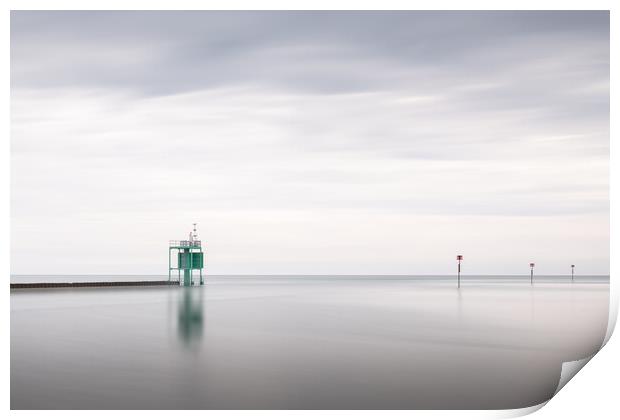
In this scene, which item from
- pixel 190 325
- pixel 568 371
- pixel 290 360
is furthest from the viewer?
pixel 190 325

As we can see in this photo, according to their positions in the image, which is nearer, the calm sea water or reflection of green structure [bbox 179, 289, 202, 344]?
the calm sea water

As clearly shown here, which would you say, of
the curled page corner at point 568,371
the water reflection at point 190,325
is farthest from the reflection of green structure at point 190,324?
the curled page corner at point 568,371

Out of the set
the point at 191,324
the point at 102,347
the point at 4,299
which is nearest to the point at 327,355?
the point at 102,347

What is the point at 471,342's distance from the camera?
51.4 ft

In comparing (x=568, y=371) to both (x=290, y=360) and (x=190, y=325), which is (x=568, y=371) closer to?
(x=290, y=360)

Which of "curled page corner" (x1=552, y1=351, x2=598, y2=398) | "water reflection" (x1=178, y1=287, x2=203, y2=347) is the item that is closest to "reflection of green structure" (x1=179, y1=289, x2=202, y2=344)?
"water reflection" (x1=178, y1=287, x2=203, y2=347)

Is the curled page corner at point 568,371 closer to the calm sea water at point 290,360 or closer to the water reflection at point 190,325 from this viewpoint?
the calm sea water at point 290,360

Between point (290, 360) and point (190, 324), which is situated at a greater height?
point (290, 360)

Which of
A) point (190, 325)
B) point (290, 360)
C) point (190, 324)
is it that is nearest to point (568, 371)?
point (290, 360)

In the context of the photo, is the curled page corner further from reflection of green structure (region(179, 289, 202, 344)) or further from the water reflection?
reflection of green structure (region(179, 289, 202, 344))

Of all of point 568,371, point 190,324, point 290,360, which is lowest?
point 190,324

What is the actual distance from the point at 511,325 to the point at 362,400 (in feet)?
40.0

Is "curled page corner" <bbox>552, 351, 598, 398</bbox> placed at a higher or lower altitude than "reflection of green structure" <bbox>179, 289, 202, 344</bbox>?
higher
